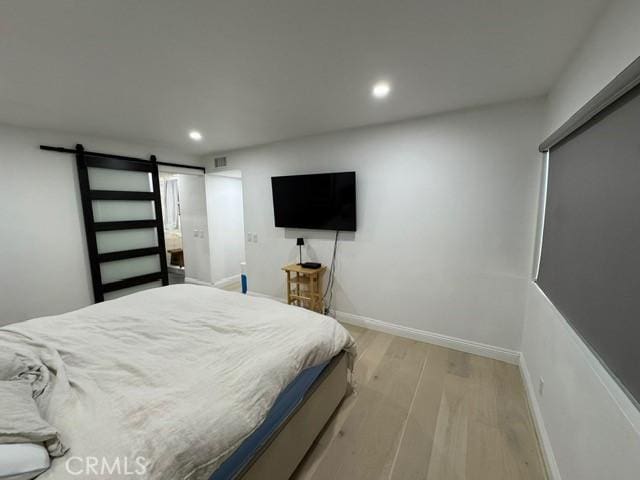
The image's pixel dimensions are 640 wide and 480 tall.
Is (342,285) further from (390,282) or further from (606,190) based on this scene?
(606,190)

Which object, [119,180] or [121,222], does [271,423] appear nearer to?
[121,222]

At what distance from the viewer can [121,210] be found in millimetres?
3471

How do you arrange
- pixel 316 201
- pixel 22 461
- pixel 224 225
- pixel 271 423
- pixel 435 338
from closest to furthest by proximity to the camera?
pixel 22 461 < pixel 271 423 < pixel 435 338 < pixel 316 201 < pixel 224 225

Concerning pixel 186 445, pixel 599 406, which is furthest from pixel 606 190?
pixel 186 445

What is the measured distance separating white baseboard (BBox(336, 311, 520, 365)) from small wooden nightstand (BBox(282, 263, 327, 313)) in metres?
0.35

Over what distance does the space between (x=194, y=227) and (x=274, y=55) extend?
13.2 ft

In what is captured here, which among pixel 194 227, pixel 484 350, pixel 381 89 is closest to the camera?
pixel 381 89

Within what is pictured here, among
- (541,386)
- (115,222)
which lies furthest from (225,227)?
(541,386)

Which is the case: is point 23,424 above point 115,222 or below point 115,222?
below

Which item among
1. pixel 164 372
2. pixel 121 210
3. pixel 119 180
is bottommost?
pixel 164 372

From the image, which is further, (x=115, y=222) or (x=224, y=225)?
(x=224, y=225)

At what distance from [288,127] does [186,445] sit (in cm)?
288

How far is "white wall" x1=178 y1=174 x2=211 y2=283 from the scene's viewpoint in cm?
462

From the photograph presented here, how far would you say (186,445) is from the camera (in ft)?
2.81
